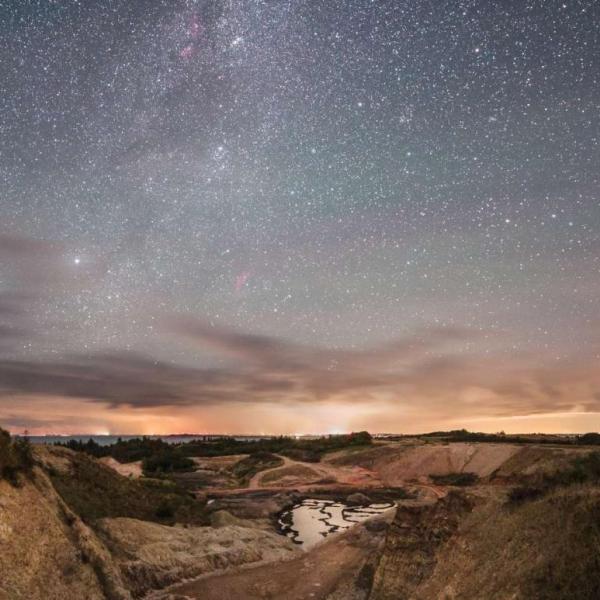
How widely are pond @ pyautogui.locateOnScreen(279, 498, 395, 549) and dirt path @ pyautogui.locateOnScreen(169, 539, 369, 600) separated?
830 centimetres

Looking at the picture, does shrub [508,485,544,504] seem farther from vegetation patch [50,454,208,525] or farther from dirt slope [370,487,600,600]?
vegetation patch [50,454,208,525]

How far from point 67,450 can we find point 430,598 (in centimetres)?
2506

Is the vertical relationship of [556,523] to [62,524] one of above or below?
above

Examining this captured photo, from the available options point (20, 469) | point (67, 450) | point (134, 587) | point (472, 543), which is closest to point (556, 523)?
point (472, 543)

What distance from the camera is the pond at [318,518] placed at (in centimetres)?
3672

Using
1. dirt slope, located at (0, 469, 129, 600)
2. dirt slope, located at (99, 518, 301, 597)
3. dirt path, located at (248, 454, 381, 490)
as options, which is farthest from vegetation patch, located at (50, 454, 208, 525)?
dirt path, located at (248, 454, 381, 490)

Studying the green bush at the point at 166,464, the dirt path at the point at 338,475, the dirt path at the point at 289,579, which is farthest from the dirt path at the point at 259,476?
the dirt path at the point at 289,579

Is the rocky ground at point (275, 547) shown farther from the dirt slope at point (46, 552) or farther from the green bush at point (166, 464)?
the green bush at point (166, 464)

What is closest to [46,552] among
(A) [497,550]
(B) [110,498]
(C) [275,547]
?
(B) [110,498]

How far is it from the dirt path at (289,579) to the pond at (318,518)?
830 centimetres

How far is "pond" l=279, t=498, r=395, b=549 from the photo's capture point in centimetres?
3672

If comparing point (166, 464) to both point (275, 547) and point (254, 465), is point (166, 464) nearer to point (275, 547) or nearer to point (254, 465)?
point (254, 465)

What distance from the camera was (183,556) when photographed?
912 inches

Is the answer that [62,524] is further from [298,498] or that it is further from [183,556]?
[298,498]
